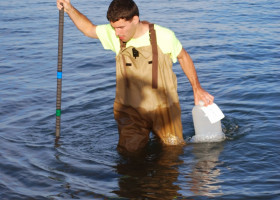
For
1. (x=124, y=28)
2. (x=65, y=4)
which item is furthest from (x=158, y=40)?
(x=65, y=4)

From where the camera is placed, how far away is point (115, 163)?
6.83 metres

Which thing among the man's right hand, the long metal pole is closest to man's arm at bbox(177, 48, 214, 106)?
the man's right hand

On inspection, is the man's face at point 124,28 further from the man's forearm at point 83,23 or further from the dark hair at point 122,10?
the man's forearm at point 83,23

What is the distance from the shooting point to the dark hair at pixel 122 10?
5.80 m

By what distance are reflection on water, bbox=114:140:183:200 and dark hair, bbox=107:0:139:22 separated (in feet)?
6.07

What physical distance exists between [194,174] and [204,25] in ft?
31.8

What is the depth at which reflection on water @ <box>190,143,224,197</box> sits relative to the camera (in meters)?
5.93

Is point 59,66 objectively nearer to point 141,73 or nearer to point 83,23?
point 83,23

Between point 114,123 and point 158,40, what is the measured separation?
2.74 m

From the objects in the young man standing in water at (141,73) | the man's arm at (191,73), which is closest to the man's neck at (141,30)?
the young man standing in water at (141,73)

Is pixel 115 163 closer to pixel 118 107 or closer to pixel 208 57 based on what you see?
pixel 118 107

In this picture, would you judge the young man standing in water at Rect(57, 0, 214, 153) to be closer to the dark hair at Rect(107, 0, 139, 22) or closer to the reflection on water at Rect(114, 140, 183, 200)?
the dark hair at Rect(107, 0, 139, 22)

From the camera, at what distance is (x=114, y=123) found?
8.51m

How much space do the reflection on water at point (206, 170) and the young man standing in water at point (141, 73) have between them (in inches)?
15.7
